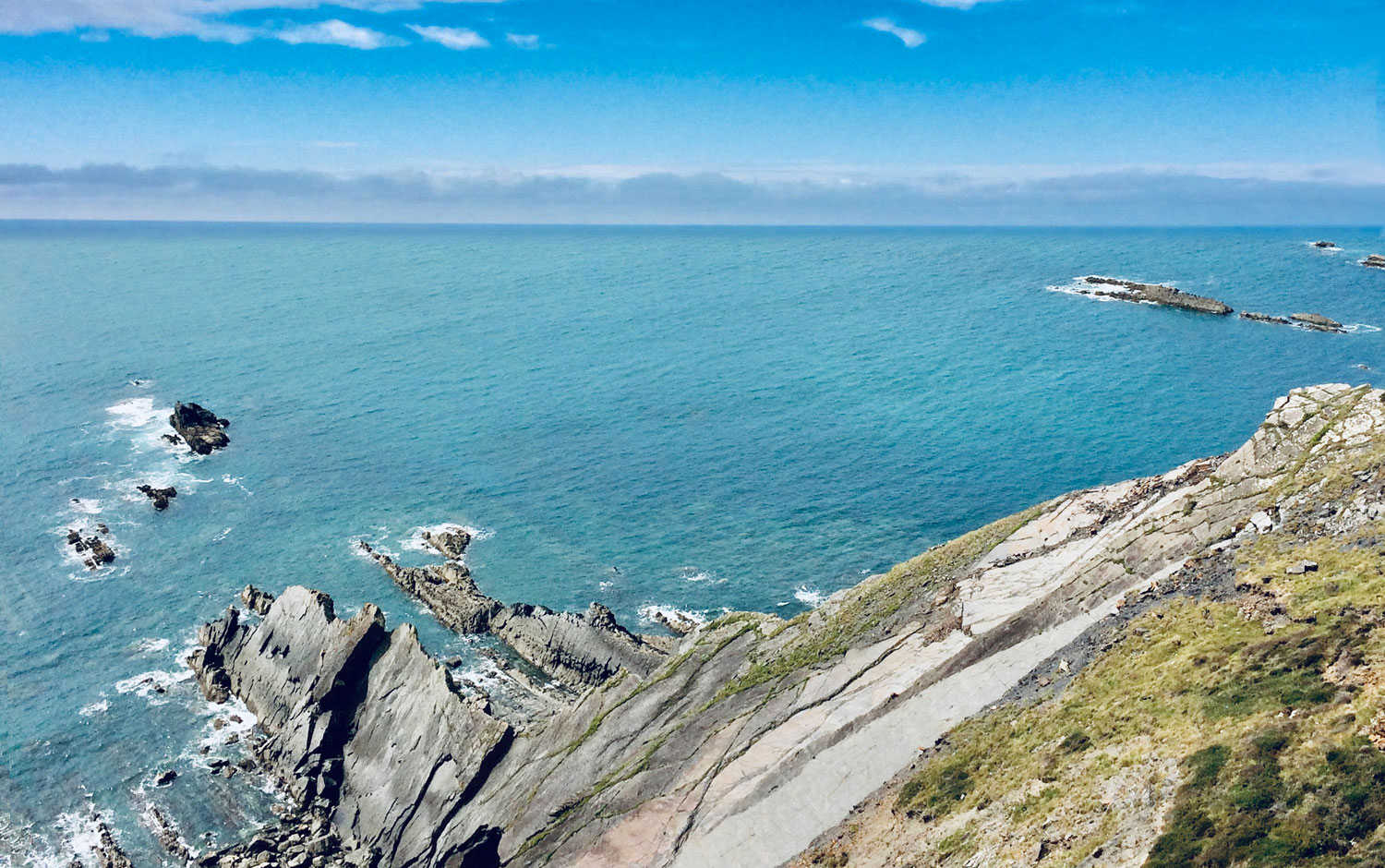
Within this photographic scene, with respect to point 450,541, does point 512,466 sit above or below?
above

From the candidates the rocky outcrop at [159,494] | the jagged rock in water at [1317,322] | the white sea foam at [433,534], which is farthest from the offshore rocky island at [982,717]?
the jagged rock in water at [1317,322]

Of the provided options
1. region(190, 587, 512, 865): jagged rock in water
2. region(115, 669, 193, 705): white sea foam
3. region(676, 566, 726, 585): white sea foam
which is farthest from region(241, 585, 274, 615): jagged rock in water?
region(676, 566, 726, 585): white sea foam

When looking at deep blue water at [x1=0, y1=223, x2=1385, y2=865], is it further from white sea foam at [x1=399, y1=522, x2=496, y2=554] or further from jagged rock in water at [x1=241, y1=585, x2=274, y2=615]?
jagged rock in water at [x1=241, y1=585, x2=274, y2=615]

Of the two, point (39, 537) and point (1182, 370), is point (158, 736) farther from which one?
point (1182, 370)

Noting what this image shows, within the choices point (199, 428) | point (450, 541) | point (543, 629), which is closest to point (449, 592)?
point (450, 541)

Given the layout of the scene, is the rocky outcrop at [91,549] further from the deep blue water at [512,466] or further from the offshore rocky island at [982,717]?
the offshore rocky island at [982,717]

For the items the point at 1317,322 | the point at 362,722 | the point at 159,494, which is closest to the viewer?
the point at 362,722

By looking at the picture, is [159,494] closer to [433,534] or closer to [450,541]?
[433,534]
